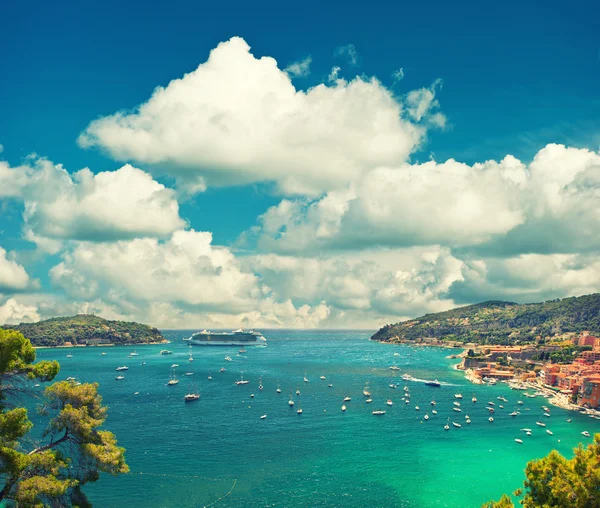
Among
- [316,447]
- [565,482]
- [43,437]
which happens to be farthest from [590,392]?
[43,437]

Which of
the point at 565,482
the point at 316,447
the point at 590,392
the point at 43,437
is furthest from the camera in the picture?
the point at 590,392

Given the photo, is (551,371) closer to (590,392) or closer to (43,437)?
(590,392)

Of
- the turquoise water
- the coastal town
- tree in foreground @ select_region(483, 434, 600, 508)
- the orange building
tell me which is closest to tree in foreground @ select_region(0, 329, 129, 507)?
the turquoise water

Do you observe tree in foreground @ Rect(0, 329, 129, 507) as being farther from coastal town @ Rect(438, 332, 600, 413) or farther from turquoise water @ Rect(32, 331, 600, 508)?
coastal town @ Rect(438, 332, 600, 413)

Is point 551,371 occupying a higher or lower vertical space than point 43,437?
lower

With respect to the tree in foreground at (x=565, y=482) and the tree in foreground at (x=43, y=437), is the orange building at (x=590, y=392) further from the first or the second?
the tree in foreground at (x=43, y=437)

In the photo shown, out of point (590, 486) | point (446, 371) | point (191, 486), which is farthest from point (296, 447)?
point (446, 371)

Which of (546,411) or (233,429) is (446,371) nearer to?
(546,411)
